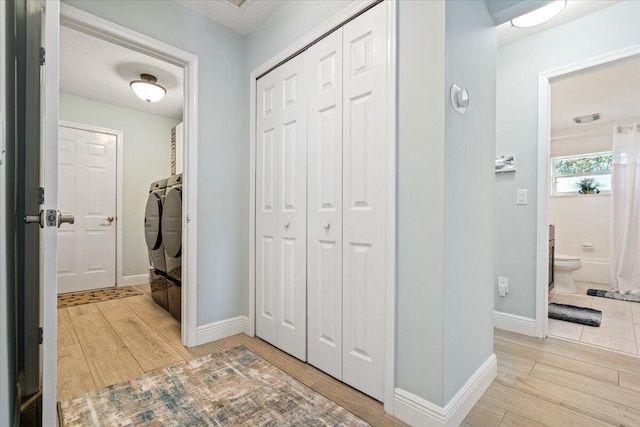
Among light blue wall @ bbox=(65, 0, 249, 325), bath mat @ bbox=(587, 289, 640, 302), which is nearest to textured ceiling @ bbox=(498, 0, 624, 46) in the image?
light blue wall @ bbox=(65, 0, 249, 325)

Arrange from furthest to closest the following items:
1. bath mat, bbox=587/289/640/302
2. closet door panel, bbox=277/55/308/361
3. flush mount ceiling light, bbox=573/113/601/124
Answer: flush mount ceiling light, bbox=573/113/601/124, bath mat, bbox=587/289/640/302, closet door panel, bbox=277/55/308/361

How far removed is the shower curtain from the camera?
3.84 meters

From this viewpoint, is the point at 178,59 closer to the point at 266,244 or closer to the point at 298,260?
the point at 266,244

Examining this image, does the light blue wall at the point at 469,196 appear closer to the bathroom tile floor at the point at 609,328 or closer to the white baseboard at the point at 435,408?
the white baseboard at the point at 435,408

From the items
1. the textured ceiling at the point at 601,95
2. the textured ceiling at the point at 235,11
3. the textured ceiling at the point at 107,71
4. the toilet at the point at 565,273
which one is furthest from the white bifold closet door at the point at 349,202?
the toilet at the point at 565,273

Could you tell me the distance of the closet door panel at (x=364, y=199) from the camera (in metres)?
1.51

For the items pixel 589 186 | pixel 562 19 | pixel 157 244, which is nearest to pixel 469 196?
pixel 562 19

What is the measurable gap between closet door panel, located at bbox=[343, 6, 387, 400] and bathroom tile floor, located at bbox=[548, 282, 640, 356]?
1.86 meters

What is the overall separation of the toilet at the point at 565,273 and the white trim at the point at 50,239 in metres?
4.91

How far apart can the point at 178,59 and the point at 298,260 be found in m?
1.67

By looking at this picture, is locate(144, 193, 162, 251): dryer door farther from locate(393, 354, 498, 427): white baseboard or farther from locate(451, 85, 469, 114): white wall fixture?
locate(451, 85, 469, 114): white wall fixture

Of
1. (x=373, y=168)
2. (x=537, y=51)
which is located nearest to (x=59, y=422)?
(x=373, y=168)

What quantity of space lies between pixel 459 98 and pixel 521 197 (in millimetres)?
1585

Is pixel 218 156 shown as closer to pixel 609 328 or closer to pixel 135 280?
pixel 135 280
